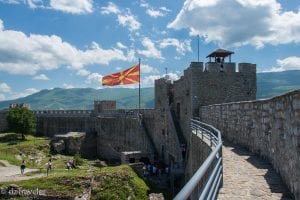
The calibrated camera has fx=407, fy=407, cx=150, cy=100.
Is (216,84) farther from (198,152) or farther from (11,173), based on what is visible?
(11,173)

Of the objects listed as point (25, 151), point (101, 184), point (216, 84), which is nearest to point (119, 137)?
point (25, 151)

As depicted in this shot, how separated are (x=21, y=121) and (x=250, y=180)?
1698 inches

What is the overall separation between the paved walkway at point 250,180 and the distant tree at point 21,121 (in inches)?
1577

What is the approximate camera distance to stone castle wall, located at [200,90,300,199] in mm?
6984

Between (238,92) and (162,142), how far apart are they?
1052 cm

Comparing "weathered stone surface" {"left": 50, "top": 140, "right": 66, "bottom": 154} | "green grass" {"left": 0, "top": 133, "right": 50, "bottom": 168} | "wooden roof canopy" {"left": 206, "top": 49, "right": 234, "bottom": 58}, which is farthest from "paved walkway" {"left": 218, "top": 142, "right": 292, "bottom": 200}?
"weathered stone surface" {"left": 50, "top": 140, "right": 66, "bottom": 154}

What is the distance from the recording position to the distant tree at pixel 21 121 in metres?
48.1

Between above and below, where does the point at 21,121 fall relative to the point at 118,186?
above

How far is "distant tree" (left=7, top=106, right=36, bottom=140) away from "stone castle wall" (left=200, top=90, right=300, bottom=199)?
35115mm

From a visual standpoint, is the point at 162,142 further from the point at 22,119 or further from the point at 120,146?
the point at 22,119

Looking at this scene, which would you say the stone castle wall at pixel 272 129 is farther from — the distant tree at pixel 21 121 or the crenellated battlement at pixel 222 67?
the distant tree at pixel 21 121

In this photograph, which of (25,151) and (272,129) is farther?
(25,151)

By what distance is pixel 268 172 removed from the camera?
932 centimetres

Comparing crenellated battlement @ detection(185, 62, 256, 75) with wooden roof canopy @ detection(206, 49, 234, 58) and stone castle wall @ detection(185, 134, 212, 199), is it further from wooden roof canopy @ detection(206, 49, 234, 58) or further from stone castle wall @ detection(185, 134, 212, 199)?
stone castle wall @ detection(185, 134, 212, 199)
